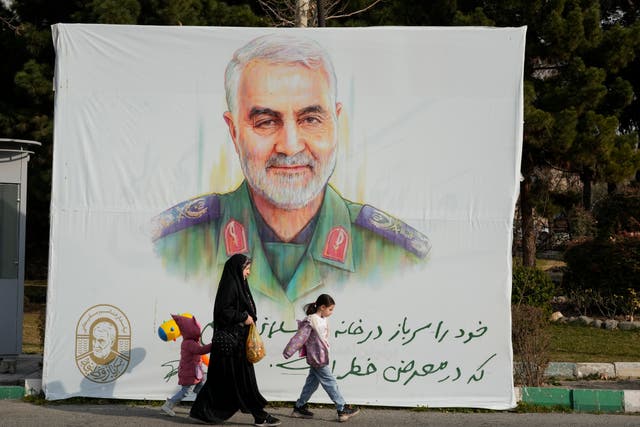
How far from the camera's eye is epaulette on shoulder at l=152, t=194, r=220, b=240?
10.5 m

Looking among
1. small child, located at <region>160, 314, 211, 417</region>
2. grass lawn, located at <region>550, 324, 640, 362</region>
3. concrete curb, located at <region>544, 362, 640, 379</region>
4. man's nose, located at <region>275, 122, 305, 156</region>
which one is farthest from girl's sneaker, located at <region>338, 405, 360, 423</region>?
grass lawn, located at <region>550, 324, 640, 362</region>

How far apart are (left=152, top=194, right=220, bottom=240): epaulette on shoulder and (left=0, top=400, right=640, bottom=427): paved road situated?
2000 millimetres

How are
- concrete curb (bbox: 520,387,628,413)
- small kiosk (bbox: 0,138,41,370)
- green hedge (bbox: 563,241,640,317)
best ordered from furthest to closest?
green hedge (bbox: 563,241,640,317), small kiosk (bbox: 0,138,41,370), concrete curb (bbox: 520,387,628,413)

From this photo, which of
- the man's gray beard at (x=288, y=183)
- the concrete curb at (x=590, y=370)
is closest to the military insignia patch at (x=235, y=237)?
the man's gray beard at (x=288, y=183)

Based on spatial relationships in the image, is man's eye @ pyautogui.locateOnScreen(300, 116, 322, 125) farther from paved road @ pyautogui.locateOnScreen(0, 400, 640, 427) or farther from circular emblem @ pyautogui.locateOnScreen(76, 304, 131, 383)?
paved road @ pyautogui.locateOnScreen(0, 400, 640, 427)

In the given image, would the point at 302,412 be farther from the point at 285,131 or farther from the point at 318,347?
the point at 285,131

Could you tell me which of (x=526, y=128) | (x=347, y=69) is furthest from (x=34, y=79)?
(x=347, y=69)

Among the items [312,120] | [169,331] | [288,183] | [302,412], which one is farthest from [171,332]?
[312,120]

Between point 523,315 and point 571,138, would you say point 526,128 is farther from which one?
point 523,315

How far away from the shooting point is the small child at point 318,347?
958 cm

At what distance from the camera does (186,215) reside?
415 inches

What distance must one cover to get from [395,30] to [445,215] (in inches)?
84.6

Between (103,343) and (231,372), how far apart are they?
1.99 m

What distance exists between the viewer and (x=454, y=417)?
A: 1005cm
